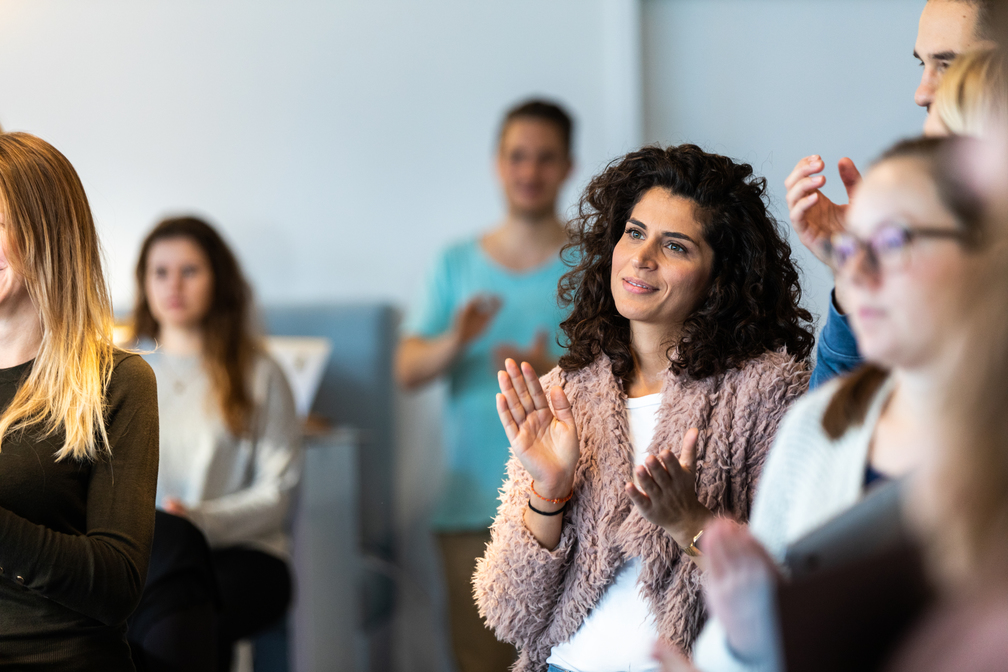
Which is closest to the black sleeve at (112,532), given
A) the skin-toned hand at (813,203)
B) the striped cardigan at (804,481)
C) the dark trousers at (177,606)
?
the dark trousers at (177,606)

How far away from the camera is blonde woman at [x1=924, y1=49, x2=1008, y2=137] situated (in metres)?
0.54

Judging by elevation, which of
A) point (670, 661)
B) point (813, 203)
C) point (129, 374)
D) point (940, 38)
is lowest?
point (670, 661)

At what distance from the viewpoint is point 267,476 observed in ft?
6.00

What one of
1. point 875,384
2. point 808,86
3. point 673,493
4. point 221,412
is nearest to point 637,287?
point 673,493

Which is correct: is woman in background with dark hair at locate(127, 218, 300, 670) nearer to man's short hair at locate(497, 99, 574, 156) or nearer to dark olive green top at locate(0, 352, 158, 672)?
man's short hair at locate(497, 99, 574, 156)

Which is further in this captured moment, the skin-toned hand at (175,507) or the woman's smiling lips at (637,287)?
the skin-toned hand at (175,507)

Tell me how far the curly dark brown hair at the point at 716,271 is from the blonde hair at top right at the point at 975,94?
0.79 feet

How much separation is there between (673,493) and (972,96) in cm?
36

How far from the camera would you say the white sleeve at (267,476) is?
172 cm

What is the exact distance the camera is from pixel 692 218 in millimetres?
803

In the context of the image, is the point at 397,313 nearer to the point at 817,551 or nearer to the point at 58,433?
the point at 58,433

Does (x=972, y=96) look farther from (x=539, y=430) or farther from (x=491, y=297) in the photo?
(x=491, y=297)

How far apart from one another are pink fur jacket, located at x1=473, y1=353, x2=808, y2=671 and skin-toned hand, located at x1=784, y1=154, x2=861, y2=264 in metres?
0.12

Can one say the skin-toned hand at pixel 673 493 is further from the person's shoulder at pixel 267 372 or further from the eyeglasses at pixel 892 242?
the person's shoulder at pixel 267 372
